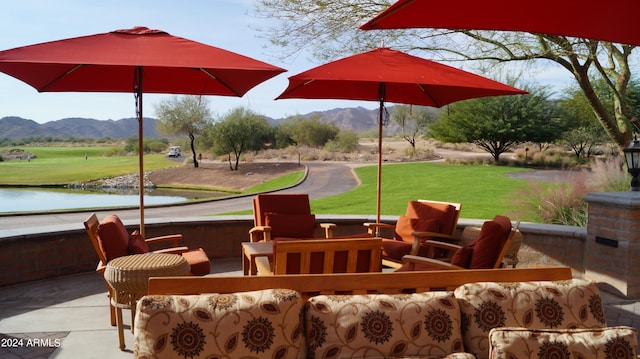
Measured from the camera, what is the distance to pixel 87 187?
139 feet

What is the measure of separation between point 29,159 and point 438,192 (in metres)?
39.9

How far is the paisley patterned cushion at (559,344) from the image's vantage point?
2039 millimetres

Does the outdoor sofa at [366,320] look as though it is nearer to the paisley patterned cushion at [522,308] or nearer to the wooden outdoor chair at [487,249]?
the paisley patterned cushion at [522,308]

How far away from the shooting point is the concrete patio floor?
373 cm

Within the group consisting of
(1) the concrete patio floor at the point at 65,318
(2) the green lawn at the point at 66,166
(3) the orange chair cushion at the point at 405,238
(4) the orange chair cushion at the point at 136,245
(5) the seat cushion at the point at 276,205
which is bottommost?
(2) the green lawn at the point at 66,166

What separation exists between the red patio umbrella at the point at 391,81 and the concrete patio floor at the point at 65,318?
244cm

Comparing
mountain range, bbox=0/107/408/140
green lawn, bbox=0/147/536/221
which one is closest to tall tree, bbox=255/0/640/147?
green lawn, bbox=0/147/536/221

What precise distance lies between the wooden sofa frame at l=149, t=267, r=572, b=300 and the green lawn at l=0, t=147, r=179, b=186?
43570 millimetres

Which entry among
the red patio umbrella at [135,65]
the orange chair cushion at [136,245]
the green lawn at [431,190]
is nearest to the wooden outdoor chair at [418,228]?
the red patio umbrella at [135,65]

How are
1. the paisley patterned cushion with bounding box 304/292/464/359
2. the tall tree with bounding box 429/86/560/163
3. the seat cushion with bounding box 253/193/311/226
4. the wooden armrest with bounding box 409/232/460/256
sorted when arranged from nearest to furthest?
the paisley patterned cushion with bounding box 304/292/464/359
the wooden armrest with bounding box 409/232/460/256
the seat cushion with bounding box 253/193/311/226
the tall tree with bounding box 429/86/560/163

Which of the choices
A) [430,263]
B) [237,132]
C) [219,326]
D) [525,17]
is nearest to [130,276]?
[219,326]

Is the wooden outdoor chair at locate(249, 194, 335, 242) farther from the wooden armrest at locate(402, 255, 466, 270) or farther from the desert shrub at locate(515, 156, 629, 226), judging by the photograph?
the desert shrub at locate(515, 156, 629, 226)

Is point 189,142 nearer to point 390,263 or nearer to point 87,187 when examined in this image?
point 87,187

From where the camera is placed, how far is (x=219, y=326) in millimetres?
2053
